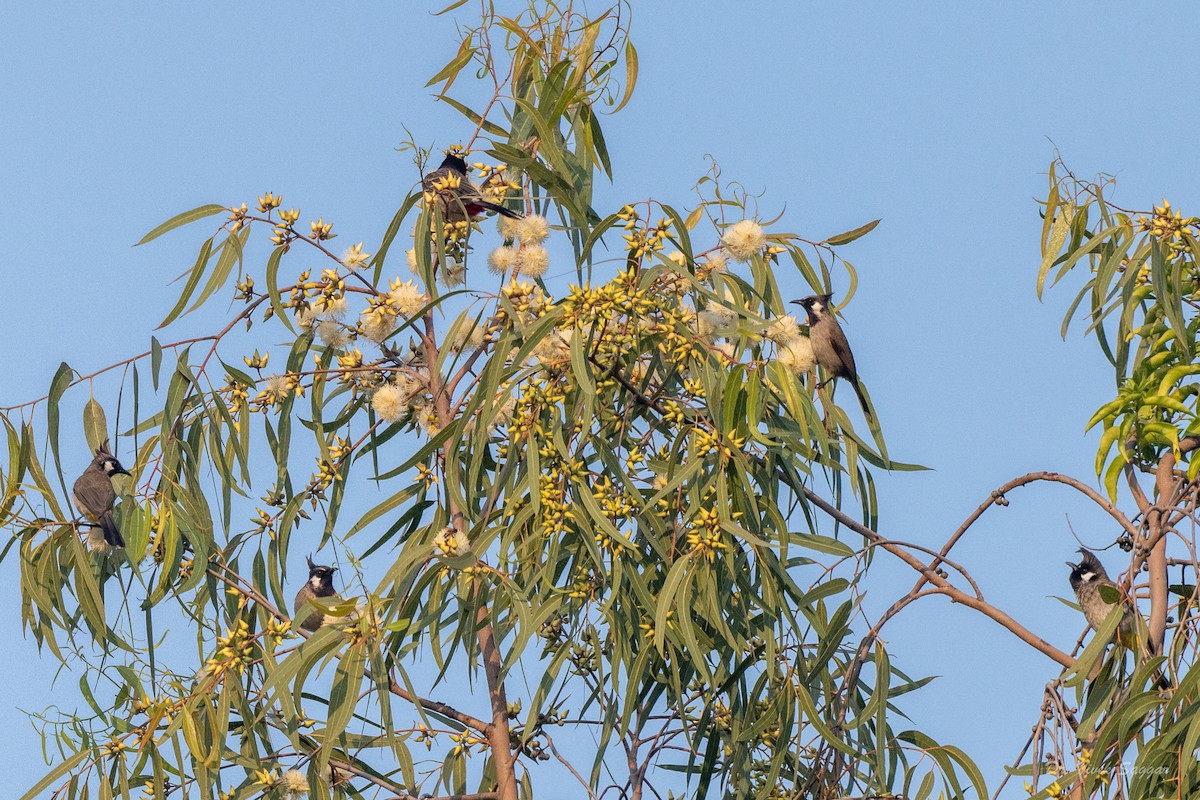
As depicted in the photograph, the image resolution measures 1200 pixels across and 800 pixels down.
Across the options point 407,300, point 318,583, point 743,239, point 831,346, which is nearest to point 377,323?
point 407,300

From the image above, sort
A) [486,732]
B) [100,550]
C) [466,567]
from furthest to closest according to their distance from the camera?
[100,550] < [486,732] < [466,567]

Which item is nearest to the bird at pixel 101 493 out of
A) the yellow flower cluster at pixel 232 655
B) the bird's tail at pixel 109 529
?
the bird's tail at pixel 109 529

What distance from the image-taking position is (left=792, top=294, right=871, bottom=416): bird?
393cm

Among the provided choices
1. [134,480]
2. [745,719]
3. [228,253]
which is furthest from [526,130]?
[745,719]

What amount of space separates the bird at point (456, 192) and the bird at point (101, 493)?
3.12 ft

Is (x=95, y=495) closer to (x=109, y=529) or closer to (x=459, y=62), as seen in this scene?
(x=109, y=529)

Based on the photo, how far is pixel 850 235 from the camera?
3.60 meters

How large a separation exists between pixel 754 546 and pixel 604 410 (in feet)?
Answer: 1.49

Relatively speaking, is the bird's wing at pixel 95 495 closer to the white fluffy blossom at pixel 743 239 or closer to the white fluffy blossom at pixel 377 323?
the white fluffy blossom at pixel 377 323

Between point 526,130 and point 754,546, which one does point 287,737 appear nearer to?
point 754,546

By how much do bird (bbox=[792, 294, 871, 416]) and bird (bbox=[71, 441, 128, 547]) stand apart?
1710 mm

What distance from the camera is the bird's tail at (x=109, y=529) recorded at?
355 centimetres

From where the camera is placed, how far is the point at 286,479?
364cm

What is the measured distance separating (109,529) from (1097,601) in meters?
2.45
